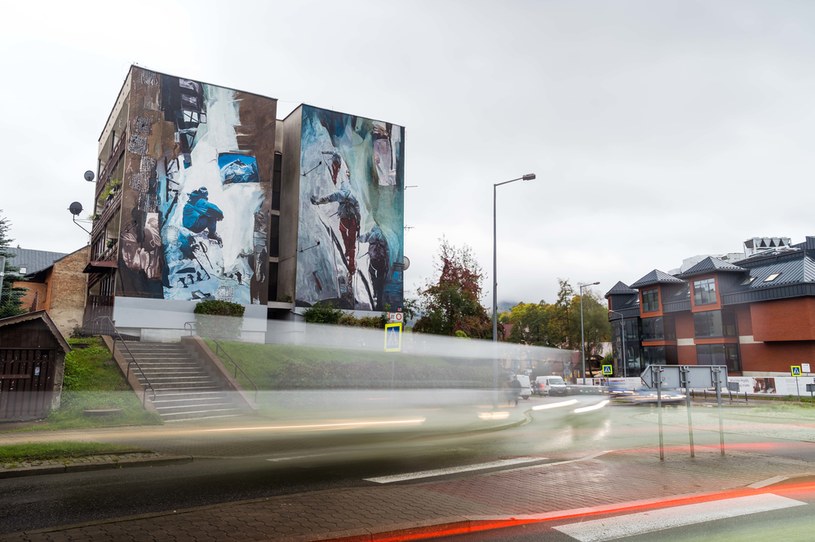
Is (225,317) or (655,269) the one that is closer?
(225,317)

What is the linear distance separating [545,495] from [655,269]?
56316mm

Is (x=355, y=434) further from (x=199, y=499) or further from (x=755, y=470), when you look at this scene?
(x=755, y=470)

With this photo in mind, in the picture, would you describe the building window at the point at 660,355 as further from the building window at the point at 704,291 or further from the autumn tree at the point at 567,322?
the autumn tree at the point at 567,322

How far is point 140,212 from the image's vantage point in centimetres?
3394

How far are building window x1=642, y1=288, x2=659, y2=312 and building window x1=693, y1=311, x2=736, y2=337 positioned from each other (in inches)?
219

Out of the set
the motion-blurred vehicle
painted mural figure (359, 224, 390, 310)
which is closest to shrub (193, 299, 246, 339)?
painted mural figure (359, 224, 390, 310)

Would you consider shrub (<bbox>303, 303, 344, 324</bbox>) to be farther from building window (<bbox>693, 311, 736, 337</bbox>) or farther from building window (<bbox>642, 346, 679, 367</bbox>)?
building window (<bbox>693, 311, 736, 337</bbox>)

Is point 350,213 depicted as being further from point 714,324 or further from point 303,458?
point 714,324

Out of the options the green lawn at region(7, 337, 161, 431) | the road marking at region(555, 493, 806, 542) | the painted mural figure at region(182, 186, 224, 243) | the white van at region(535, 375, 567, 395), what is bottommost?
the white van at region(535, 375, 567, 395)

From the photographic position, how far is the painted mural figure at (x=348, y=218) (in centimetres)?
4175

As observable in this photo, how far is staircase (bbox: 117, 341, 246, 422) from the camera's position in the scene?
17.2m

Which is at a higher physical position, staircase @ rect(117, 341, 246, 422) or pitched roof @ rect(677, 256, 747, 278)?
pitched roof @ rect(677, 256, 747, 278)

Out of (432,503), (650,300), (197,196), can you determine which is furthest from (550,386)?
(432,503)

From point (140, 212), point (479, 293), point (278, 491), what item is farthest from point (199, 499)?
point (479, 293)
